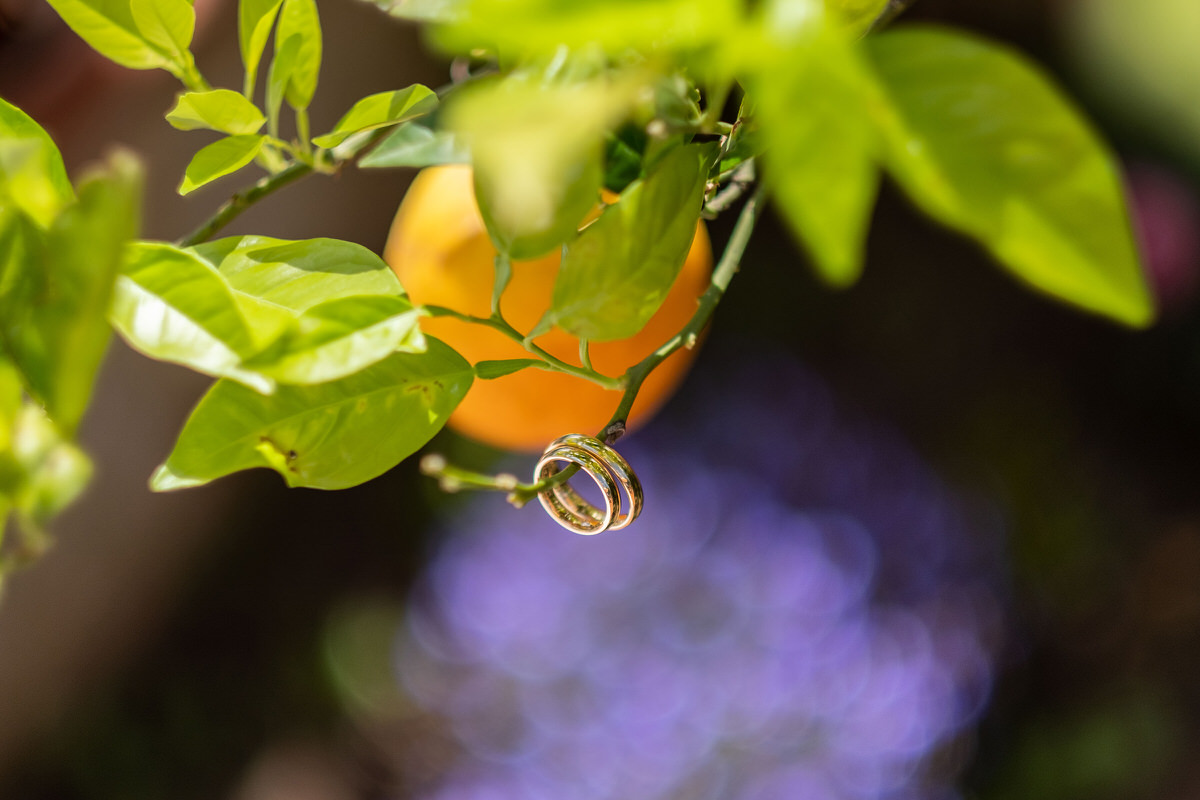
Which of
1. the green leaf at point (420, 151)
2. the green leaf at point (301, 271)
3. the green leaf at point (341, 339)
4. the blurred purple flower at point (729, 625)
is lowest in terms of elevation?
the blurred purple flower at point (729, 625)

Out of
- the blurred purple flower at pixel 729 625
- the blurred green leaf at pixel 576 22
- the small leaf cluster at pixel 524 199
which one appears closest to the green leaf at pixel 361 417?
the small leaf cluster at pixel 524 199

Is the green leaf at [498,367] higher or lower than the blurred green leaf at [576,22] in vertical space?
lower

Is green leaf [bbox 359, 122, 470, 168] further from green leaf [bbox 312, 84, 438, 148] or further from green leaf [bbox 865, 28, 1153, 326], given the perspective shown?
green leaf [bbox 865, 28, 1153, 326]

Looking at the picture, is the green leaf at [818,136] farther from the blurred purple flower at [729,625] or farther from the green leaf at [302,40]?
the blurred purple flower at [729,625]

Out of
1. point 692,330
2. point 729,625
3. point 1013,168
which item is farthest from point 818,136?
point 729,625

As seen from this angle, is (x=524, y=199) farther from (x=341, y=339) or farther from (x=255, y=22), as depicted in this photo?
(x=255, y=22)

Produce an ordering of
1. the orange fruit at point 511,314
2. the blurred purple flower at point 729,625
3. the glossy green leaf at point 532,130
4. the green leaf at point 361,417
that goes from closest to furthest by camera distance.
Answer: the glossy green leaf at point 532,130 → the green leaf at point 361,417 → the orange fruit at point 511,314 → the blurred purple flower at point 729,625

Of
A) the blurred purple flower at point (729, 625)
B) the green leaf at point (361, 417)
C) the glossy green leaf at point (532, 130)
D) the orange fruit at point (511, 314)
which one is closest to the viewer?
the glossy green leaf at point (532, 130)
